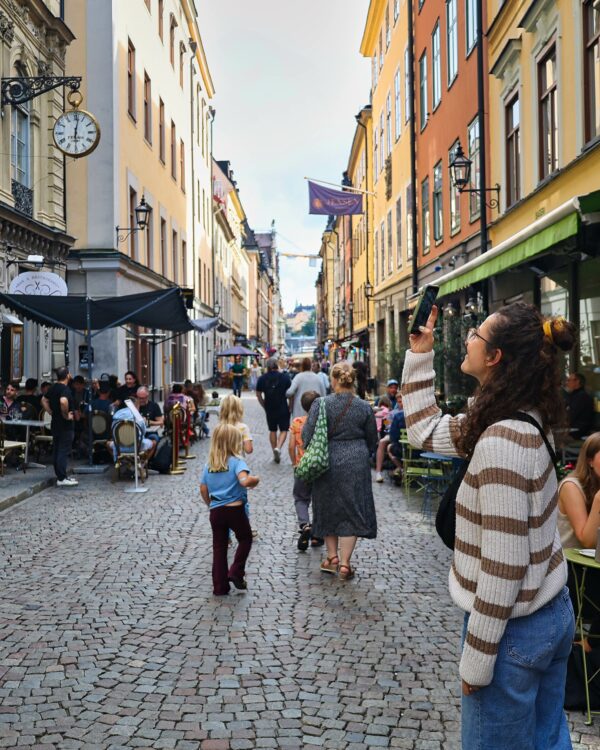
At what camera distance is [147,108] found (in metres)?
27.3

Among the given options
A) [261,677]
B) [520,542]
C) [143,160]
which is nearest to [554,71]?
[261,677]

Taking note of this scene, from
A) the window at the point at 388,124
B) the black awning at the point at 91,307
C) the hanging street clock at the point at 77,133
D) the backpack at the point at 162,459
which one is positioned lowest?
the backpack at the point at 162,459

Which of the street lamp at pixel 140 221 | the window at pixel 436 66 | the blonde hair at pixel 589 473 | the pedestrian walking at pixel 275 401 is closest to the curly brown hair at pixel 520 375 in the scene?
the blonde hair at pixel 589 473

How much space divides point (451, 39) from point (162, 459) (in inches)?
536

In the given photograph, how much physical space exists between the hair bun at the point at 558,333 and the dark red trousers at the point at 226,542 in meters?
4.36

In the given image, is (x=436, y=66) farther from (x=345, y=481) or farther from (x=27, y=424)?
(x=345, y=481)

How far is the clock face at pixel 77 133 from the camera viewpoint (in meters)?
16.1

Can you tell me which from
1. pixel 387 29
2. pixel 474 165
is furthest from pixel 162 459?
pixel 387 29

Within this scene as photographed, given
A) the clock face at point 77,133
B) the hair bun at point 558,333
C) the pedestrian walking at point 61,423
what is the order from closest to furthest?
the hair bun at point 558,333
the pedestrian walking at point 61,423
the clock face at point 77,133

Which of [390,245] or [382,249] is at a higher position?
[382,249]

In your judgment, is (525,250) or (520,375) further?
(525,250)

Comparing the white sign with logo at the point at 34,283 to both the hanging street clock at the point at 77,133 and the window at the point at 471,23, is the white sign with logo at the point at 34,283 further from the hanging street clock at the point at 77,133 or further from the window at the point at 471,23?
the window at the point at 471,23

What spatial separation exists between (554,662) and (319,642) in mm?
3077

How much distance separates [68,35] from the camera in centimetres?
1933
